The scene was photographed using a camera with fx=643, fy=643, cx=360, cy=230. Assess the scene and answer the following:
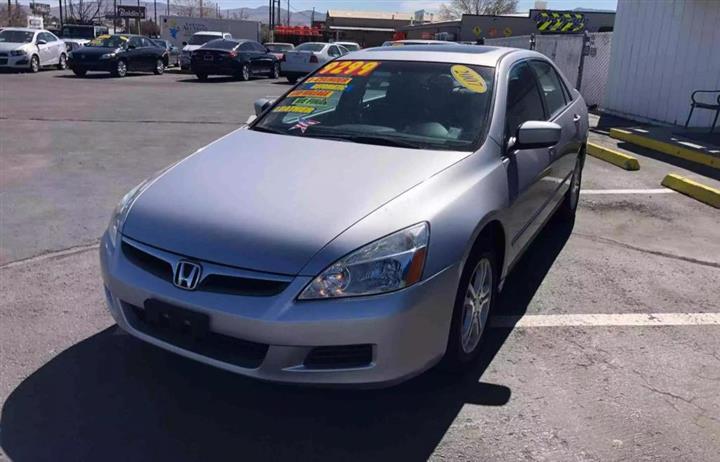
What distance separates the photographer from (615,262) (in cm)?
518

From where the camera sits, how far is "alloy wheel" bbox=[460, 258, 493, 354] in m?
3.23

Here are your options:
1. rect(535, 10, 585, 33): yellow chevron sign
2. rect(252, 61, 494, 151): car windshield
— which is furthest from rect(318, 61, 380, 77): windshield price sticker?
rect(535, 10, 585, 33): yellow chevron sign

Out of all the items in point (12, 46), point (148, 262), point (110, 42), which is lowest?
point (148, 262)

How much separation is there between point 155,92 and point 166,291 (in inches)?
652

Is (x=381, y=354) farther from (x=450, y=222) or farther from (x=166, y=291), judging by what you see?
(x=166, y=291)

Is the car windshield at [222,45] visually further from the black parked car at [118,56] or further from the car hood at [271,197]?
the car hood at [271,197]

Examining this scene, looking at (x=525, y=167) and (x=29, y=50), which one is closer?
(x=525, y=167)

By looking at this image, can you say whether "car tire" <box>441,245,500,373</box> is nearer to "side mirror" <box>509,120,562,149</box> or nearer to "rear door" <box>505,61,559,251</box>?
"rear door" <box>505,61,559,251</box>

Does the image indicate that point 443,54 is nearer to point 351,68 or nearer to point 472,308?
point 351,68

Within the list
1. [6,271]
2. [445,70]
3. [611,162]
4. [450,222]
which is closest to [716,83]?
[611,162]

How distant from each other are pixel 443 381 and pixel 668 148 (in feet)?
26.2

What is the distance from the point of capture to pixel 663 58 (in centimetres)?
1271

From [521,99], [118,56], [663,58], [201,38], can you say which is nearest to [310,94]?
[521,99]

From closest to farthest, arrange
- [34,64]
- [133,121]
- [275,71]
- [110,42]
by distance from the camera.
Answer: [133,121]
[34,64]
[110,42]
[275,71]
